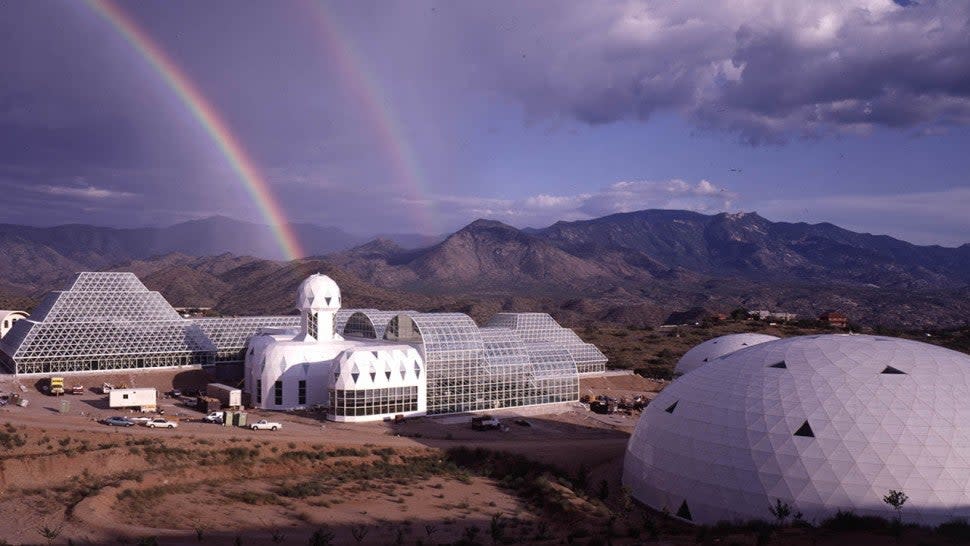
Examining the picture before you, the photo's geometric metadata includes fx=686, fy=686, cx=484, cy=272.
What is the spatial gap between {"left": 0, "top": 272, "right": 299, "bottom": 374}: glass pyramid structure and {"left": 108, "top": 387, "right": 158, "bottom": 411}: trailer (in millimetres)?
15003

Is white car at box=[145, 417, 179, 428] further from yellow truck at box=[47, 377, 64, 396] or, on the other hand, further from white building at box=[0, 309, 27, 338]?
white building at box=[0, 309, 27, 338]

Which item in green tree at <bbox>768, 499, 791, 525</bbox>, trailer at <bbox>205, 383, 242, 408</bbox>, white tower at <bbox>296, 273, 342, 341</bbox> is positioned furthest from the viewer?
white tower at <bbox>296, 273, 342, 341</bbox>

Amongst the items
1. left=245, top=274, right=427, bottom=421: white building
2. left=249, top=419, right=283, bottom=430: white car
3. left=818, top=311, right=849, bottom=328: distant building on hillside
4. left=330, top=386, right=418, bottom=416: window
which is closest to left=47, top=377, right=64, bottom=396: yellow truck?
left=245, top=274, right=427, bottom=421: white building

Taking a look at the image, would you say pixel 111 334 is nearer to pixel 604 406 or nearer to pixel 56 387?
pixel 56 387

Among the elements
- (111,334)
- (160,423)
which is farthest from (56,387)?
(160,423)

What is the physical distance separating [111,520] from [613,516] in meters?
25.7

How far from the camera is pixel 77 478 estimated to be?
140ft

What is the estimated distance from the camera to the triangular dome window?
38.1m

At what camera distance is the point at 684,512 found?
3841cm

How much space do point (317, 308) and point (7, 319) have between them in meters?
43.0

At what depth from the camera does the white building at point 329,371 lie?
205 feet

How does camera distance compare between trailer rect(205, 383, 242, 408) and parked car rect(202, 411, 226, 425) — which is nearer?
parked car rect(202, 411, 226, 425)

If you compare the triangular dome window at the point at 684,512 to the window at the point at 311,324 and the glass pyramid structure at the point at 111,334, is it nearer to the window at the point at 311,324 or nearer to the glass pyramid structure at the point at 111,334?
the window at the point at 311,324

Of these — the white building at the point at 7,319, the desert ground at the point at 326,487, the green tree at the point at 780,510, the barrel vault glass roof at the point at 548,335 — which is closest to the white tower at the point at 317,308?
the desert ground at the point at 326,487
